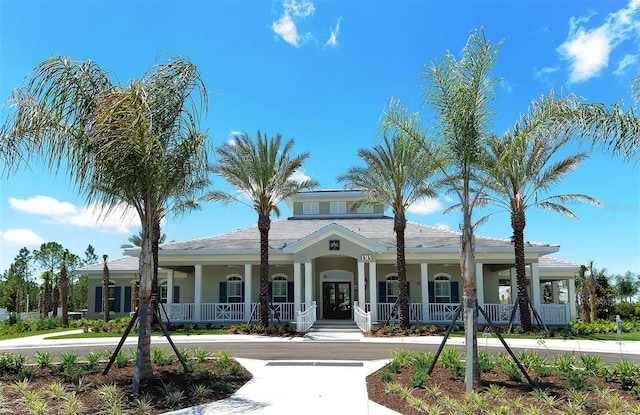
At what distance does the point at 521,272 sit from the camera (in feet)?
71.3

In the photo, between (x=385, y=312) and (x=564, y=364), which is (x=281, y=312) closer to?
(x=385, y=312)

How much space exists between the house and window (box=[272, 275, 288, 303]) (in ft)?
0.19

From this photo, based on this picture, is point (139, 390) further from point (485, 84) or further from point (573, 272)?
point (573, 272)

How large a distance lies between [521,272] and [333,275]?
33.8 feet

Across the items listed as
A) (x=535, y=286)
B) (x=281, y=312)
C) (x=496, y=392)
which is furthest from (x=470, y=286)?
(x=535, y=286)

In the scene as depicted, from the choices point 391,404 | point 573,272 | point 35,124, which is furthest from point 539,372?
point 573,272

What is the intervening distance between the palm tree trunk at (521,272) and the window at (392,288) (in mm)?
7198

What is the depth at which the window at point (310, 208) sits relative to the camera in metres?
34.3

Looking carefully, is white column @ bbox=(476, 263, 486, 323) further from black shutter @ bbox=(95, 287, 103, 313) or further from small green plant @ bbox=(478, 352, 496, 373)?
black shutter @ bbox=(95, 287, 103, 313)

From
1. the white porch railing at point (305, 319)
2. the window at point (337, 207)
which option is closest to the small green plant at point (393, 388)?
the white porch railing at point (305, 319)

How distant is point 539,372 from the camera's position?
1049cm

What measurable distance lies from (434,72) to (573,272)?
23.7 metres

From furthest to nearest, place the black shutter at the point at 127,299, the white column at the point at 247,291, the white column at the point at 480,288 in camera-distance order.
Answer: the black shutter at the point at 127,299, the white column at the point at 247,291, the white column at the point at 480,288

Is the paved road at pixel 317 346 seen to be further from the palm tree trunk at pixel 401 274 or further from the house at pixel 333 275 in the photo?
the house at pixel 333 275
